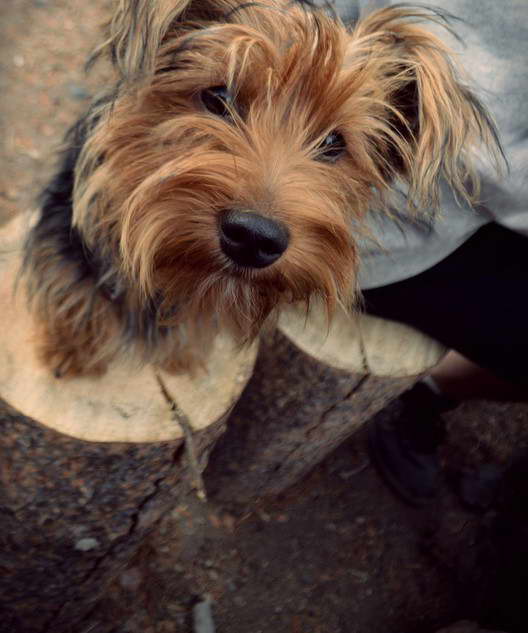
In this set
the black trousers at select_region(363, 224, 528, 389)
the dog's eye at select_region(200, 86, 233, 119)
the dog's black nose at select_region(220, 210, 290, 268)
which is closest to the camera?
the dog's black nose at select_region(220, 210, 290, 268)

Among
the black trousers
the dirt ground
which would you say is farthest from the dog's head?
the dirt ground

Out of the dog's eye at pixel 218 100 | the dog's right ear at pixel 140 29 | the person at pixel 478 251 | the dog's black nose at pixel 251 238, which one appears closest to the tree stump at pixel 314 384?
the person at pixel 478 251

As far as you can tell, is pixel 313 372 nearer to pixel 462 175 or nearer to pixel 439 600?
pixel 462 175

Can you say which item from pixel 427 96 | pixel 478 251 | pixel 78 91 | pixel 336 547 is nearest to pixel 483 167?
pixel 427 96

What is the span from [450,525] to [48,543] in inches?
77.2

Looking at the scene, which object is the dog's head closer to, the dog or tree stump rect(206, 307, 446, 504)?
the dog

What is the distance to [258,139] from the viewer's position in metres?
1.71

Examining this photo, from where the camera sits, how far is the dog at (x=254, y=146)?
5.35 ft

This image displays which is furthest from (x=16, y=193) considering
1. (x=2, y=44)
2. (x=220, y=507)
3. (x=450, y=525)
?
(x=450, y=525)

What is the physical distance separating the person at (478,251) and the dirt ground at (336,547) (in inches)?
30.8

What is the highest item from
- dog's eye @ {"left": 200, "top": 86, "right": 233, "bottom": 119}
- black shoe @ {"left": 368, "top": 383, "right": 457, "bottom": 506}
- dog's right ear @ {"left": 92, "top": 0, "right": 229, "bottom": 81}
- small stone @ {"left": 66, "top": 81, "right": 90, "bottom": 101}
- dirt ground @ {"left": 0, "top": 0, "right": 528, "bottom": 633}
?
dog's right ear @ {"left": 92, "top": 0, "right": 229, "bottom": 81}

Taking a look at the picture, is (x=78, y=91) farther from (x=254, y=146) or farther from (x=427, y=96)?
(x=427, y=96)

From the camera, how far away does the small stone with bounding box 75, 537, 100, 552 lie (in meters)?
1.99

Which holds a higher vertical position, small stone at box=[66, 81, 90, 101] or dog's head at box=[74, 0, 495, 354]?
dog's head at box=[74, 0, 495, 354]
